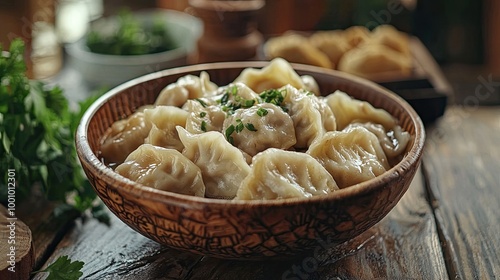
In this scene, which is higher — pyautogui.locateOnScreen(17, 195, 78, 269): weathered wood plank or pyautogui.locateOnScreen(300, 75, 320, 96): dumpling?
pyautogui.locateOnScreen(300, 75, 320, 96): dumpling

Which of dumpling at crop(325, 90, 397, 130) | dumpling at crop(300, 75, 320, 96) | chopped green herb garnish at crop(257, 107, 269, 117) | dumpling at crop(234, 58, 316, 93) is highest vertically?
chopped green herb garnish at crop(257, 107, 269, 117)

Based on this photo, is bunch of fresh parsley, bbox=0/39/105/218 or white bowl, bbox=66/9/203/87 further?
white bowl, bbox=66/9/203/87

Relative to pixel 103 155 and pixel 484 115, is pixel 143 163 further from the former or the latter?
pixel 484 115

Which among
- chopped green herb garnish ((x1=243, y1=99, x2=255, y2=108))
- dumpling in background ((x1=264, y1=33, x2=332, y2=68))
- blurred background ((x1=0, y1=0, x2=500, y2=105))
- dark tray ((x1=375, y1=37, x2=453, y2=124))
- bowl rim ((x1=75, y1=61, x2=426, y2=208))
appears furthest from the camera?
blurred background ((x1=0, y1=0, x2=500, y2=105))

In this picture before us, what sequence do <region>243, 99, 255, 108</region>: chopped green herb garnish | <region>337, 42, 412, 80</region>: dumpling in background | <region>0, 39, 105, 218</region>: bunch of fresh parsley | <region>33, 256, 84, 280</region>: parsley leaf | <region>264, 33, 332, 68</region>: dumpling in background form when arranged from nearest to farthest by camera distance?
<region>33, 256, 84, 280</region>: parsley leaf → <region>243, 99, 255, 108</region>: chopped green herb garnish → <region>0, 39, 105, 218</region>: bunch of fresh parsley → <region>337, 42, 412, 80</region>: dumpling in background → <region>264, 33, 332, 68</region>: dumpling in background

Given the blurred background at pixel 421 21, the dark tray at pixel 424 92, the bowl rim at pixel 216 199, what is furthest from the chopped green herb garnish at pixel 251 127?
the blurred background at pixel 421 21

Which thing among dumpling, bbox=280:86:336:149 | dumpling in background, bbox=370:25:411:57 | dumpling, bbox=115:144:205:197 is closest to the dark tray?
dumpling in background, bbox=370:25:411:57

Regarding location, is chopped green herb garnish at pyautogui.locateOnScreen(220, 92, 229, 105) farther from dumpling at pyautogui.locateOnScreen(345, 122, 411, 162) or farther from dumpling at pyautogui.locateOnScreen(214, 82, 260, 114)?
dumpling at pyautogui.locateOnScreen(345, 122, 411, 162)
